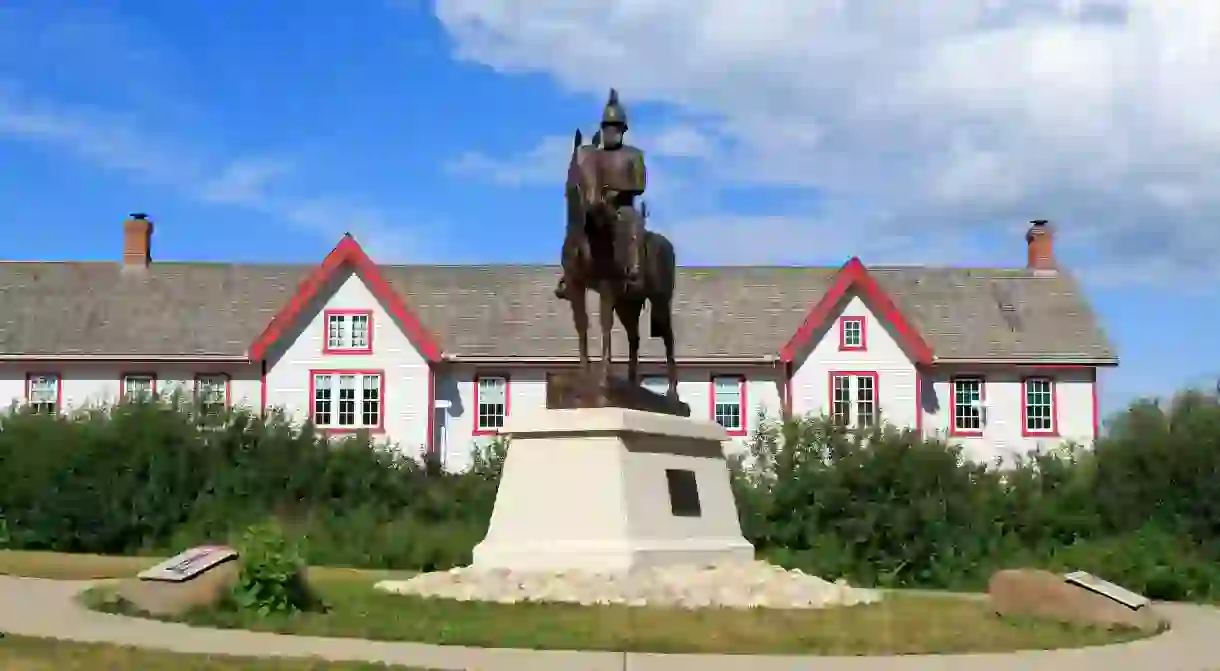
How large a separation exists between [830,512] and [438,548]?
28.1ft

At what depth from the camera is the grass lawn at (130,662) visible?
33.4ft

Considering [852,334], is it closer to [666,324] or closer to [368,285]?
[368,285]

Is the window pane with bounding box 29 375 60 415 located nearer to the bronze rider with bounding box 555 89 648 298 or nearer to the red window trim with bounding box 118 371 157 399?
the red window trim with bounding box 118 371 157 399

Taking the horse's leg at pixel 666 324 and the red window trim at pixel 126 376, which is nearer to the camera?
the horse's leg at pixel 666 324

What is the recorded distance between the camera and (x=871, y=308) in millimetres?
44406

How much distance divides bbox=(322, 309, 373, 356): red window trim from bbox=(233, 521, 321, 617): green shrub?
96.3 feet

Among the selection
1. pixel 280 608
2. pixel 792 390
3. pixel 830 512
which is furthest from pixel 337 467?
pixel 280 608

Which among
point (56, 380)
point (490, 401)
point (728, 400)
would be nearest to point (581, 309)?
point (490, 401)

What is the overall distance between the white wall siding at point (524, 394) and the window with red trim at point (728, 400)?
0.44ft

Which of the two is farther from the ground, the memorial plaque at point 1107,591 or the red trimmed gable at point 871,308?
the red trimmed gable at point 871,308

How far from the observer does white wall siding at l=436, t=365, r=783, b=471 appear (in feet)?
143

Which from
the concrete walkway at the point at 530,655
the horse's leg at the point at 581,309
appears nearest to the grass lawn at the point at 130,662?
the concrete walkway at the point at 530,655

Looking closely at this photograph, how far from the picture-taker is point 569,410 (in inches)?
688

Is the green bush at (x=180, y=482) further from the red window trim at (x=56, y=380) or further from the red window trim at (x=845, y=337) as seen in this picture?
the red window trim at (x=845, y=337)
